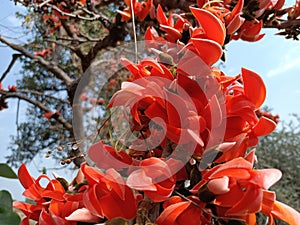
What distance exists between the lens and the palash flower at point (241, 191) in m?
0.20

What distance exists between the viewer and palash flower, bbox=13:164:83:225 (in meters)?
0.24

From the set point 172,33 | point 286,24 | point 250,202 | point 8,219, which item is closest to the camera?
point 250,202

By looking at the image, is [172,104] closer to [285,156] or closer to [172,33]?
[172,33]

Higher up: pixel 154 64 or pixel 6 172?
pixel 154 64

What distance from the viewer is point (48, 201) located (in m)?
0.26

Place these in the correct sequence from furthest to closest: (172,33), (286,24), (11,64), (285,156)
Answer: (285,156)
(11,64)
(286,24)
(172,33)

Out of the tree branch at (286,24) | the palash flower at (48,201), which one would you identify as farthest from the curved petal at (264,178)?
the tree branch at (286,24)

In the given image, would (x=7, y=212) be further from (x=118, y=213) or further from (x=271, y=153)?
Result: (x=271, y=153)

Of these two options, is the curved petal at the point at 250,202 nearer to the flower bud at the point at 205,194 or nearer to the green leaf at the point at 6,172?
the flower bud at the point at 205,194

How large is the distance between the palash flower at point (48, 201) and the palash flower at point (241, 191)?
0.08 metres

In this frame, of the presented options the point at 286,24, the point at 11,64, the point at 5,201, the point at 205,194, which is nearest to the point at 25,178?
the point at 205,194

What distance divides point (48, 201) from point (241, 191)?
13cm

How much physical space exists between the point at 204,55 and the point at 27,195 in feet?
0.50

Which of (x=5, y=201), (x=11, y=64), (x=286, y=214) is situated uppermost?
(x=286, y=214)
